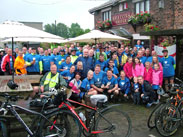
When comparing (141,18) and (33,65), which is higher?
(141,18)

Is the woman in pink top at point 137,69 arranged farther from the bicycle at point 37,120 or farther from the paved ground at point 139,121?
the bicycle at point 37,120

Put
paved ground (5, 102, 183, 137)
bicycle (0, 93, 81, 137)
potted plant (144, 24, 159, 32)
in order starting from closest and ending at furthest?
1. bicycle (0, 93, 81, 137)
2. paved ground (5, 102, 183, 137)
3. potted plant (144, 24, 159, 32)

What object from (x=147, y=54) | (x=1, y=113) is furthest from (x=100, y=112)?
(x=147, y=54)

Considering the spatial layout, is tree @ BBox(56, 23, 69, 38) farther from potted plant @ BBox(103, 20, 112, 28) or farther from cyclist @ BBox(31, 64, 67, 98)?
cyclist @ BBox(31, 64, 67, 98)

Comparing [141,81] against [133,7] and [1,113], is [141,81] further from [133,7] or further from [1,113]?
[133,7]

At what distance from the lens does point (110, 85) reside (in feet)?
24.2

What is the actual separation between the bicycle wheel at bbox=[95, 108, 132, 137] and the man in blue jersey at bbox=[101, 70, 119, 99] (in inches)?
122

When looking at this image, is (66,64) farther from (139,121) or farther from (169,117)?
(169,117)

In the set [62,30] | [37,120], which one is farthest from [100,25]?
[62,30]

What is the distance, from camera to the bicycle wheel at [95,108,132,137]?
4.05 m

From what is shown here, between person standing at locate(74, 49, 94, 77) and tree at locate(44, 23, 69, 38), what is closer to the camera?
person standing at locate(74, 49, 94, 77)

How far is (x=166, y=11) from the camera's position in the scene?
44.6 ft

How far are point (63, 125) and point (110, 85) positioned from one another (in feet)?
A: 12.4

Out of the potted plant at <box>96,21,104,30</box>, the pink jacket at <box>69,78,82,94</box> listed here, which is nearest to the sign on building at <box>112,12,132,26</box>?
the potted plant at <box>96,21,104,30</box>
